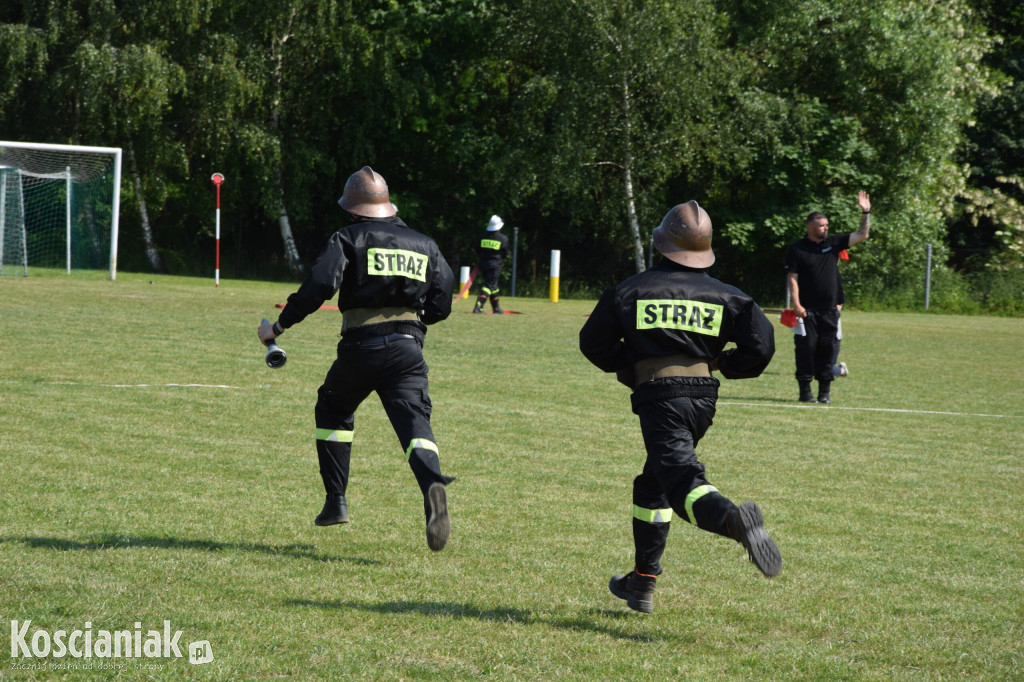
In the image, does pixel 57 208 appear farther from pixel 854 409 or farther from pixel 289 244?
pixel 854 409

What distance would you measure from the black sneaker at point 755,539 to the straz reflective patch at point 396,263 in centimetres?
208

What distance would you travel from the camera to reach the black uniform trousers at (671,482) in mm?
4207

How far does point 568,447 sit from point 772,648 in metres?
4.36

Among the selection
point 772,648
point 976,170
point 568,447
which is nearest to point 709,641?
point 772,648

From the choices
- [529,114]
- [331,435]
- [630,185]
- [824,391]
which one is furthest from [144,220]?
[331,435]

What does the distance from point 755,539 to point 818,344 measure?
8065 mm

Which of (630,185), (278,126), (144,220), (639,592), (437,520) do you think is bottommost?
(639,592)

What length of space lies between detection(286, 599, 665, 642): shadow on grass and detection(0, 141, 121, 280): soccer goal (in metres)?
24.2

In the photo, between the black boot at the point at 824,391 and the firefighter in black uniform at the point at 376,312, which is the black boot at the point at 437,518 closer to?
the firefighter in black uniform at the point at 376,312

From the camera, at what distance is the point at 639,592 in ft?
14.7

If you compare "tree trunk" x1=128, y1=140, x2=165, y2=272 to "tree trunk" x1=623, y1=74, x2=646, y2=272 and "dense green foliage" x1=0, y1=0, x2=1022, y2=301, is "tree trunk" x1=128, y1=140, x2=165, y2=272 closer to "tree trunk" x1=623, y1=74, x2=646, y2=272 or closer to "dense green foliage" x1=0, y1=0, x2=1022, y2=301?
"dense green foliage" x1=0, y1=0, x2=1022, y2=301

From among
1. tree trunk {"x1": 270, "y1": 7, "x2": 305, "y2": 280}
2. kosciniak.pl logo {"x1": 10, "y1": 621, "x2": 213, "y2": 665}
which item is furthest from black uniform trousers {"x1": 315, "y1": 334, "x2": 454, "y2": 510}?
tree trunk {"x1": 270, "y1": 7, "x2": 305, "y2": 280}

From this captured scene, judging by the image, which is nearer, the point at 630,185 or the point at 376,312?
the point at 376,312

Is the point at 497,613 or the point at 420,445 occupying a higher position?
the point at 420,445
